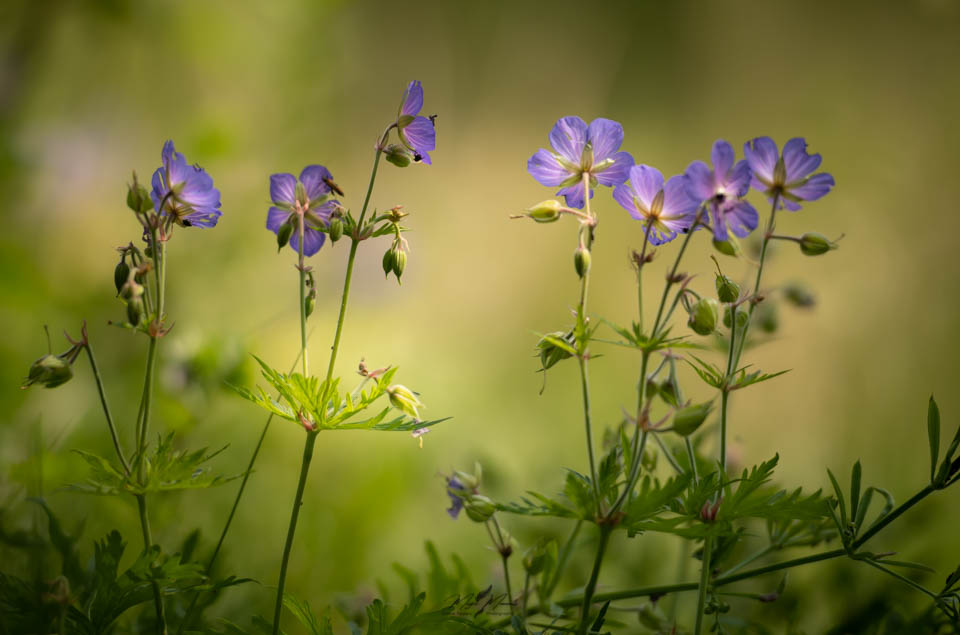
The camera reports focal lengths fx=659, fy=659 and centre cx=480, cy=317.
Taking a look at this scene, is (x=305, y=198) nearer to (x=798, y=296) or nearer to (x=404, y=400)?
(x=404, y=400)

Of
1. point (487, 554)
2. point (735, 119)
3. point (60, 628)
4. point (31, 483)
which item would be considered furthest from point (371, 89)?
point (60, 628)

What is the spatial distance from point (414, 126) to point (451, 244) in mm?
1758

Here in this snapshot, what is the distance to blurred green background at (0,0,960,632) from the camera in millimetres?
1045

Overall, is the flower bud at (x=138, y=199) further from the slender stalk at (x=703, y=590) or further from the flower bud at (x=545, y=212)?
the slender stalk at (x=703, y=590)

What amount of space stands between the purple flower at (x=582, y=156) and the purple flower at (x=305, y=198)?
0.15 metres

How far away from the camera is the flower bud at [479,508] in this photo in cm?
48

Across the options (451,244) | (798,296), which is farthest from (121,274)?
(451,244)

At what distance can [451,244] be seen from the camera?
2252 mm

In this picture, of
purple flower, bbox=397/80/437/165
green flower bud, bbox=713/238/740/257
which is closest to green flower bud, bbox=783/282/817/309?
green flower bud, bbox=713/238/740/257

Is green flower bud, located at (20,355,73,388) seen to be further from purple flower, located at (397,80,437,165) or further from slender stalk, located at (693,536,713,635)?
slender stalk, located at (693,536,713,635)

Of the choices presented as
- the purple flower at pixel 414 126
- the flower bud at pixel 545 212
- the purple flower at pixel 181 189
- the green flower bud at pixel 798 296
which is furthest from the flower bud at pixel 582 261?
the green flower bud at pixel 798 296

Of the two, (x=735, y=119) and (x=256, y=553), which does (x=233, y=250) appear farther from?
(x=735, y=119)

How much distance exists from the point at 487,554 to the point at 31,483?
77 cm

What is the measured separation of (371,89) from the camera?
2.44 m
